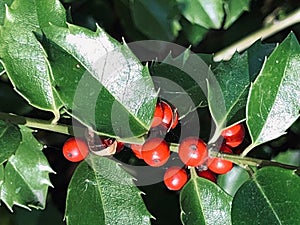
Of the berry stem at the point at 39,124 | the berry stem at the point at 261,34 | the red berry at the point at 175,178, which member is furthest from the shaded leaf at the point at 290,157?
the berry stem at the point at 39,124

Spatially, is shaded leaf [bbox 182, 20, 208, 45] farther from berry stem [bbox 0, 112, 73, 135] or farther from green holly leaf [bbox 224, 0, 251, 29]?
berry stem [bbox 0, 112, 73, 135]

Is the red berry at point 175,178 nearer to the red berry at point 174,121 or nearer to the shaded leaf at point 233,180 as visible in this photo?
the red berry at point 174,121

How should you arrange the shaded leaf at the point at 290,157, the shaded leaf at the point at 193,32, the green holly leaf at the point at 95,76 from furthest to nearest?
the shaded leaf at the point at 193,32
the shaded leaf at the point at 290,157
the green holly leaf at the point at 95,76

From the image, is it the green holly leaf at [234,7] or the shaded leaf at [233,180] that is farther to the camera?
the green holly leaf at [234,7]

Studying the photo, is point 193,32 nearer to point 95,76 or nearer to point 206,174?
point 206,174

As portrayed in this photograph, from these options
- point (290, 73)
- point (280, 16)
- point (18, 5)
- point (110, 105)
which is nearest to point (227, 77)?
point (290, 73)

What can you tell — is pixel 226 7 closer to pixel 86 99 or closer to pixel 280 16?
pixel 280 16
